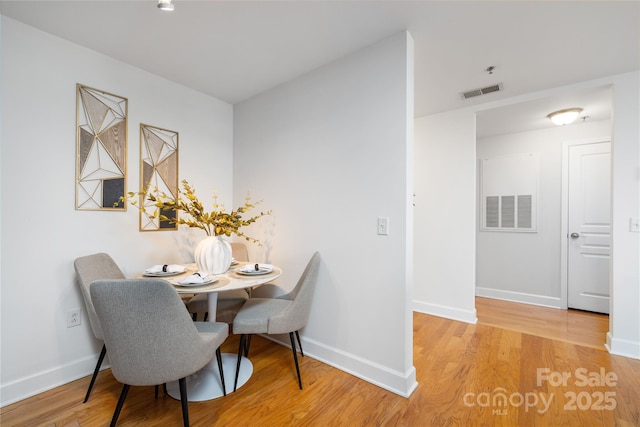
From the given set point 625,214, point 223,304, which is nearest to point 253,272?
point 223,304

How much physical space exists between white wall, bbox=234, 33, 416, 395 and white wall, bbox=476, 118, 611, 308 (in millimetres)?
2873

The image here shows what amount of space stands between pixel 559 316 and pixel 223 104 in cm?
467

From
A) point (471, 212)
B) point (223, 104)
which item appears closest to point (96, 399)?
point (223, 104)

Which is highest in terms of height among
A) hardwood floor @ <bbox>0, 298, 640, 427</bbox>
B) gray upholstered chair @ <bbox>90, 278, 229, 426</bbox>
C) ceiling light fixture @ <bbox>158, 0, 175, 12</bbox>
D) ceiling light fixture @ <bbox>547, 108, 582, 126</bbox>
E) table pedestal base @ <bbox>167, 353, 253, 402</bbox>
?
ceiling light fixture @ <bbox>158, 0, 175, 12</bbox>

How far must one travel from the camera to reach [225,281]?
1.84 m

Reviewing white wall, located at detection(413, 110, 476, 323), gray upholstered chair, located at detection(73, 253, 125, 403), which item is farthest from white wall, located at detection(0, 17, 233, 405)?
white wall, located at detection(413, 110, 476, 323)

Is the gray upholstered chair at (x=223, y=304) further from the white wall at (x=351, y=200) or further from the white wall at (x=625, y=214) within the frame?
the white wall at (x=625, y=214)

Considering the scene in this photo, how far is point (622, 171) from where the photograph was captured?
7.67 ft

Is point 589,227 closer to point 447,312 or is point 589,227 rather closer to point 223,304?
point 447,312

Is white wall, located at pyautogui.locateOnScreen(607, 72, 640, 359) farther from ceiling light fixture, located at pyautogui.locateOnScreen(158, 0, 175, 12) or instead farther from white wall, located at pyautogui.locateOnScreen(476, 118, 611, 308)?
ceiling light fixture, located at pyautogui.locateOnScreen(158, 0, 175, 12)

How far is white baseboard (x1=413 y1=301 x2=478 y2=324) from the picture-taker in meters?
3.02

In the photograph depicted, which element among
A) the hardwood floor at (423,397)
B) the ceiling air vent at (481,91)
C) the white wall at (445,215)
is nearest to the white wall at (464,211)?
the white wall at (445,215)

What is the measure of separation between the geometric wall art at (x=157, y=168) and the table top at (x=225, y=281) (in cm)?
63

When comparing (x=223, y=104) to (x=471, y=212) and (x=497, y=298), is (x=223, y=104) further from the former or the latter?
(x=497, y=298)
